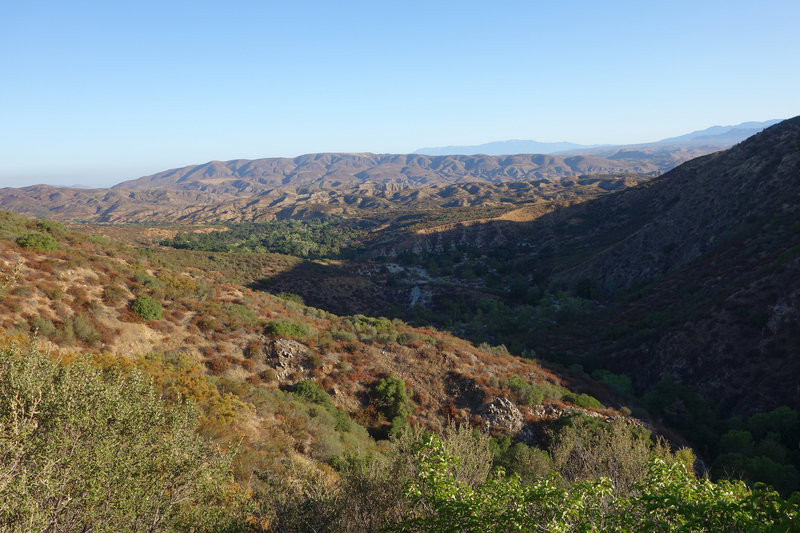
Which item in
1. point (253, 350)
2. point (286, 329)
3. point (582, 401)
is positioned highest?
point (286, 329)

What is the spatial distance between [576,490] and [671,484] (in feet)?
5.28

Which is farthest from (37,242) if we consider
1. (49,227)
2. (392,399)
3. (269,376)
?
(392,399)

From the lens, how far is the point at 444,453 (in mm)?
7477

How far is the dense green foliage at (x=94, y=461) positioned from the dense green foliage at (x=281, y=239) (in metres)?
84.8

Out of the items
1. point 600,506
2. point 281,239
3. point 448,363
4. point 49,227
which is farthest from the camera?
point 281,239

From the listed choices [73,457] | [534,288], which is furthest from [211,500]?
[534,288]

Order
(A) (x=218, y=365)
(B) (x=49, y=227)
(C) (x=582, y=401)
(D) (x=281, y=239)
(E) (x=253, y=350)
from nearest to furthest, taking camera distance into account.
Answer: (A) (x=218, y=365) → (E) (x=253, y=350) → (C) (x=582, y=401) → (B) (x=49, y=227) → (D) (x=281, y=239)

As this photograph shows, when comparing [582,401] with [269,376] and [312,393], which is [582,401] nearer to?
[312,393]

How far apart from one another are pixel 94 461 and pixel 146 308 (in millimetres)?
16335

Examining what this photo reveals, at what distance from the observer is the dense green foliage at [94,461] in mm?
5668

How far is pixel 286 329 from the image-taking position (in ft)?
74.7

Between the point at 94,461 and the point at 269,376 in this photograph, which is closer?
the point at 94,461

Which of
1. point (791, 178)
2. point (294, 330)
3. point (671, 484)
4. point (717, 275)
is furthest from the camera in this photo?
point (791, 178)

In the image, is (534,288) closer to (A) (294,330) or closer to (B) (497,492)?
→ (A) (294,330)
